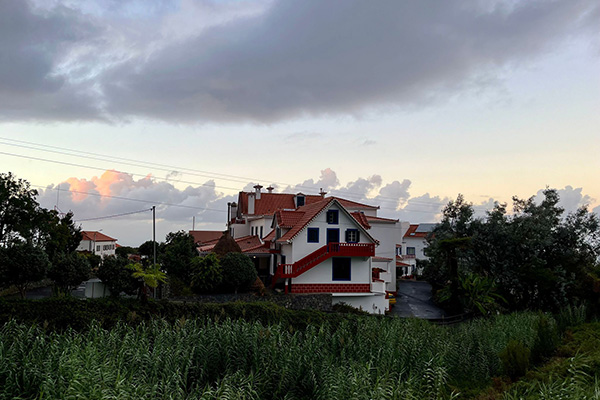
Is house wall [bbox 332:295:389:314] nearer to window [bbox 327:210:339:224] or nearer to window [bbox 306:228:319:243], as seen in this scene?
window [bbox 306:228:319:243]

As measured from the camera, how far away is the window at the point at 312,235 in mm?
31188

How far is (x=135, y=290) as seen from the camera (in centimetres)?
2236

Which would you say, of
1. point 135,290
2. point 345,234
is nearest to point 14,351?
point 135,290

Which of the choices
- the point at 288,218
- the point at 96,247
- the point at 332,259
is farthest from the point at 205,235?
the point at 332,259

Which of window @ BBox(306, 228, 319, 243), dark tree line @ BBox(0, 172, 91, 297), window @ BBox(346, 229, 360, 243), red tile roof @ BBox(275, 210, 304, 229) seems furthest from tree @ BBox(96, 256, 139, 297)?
window @ BBox(346, 229, 360, 243)

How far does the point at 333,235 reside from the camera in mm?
31703

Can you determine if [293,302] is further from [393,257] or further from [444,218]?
[444,218]

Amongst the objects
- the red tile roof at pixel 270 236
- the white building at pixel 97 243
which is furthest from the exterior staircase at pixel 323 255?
Answer: the white building at pixel 97 243

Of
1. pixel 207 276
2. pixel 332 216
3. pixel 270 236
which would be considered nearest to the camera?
pixel 207 276

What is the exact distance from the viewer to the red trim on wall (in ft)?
98.7

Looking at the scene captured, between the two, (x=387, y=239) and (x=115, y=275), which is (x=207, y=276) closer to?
(x=115, y=275)

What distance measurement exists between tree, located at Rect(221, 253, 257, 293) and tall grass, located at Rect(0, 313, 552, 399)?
15.0 m

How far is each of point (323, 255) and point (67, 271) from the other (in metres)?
15.0

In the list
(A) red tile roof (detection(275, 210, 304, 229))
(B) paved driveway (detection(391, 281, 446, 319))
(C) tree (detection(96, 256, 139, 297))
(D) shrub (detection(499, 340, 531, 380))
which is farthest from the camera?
(A) red tile roof (detection(275, 210, 304, 229))
